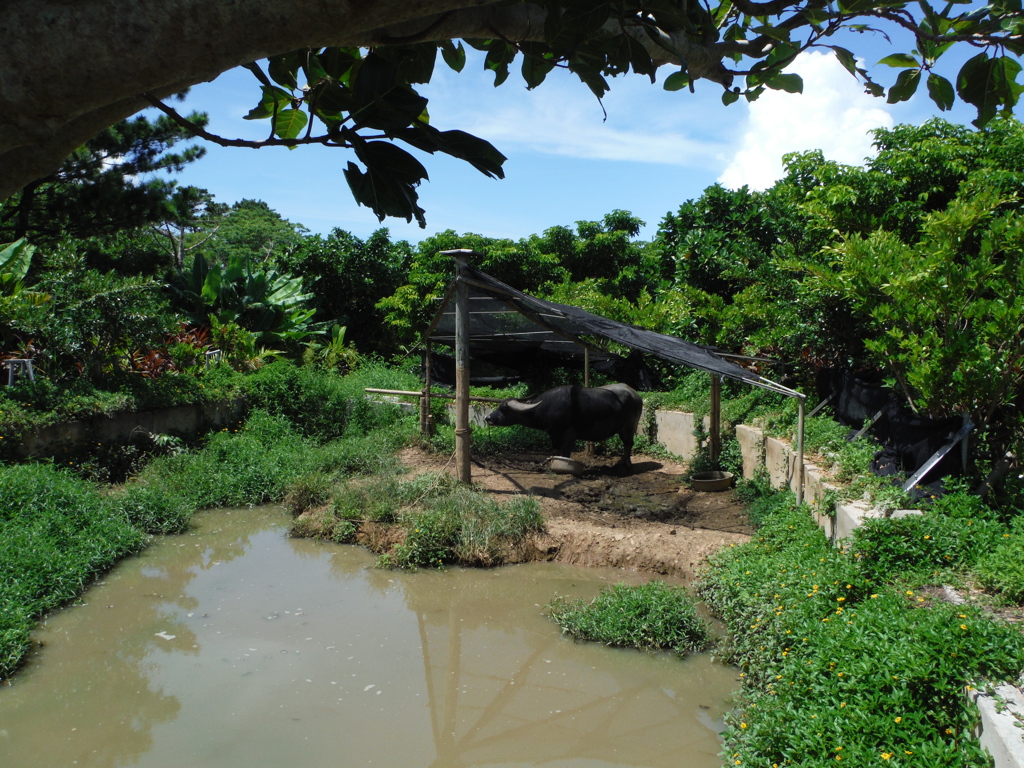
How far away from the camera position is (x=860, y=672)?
119 inches

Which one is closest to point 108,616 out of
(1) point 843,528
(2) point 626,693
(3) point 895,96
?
(2) point 626,693

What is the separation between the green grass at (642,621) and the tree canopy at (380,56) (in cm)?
341

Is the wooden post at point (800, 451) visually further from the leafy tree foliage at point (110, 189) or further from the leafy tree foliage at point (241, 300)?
the leafy tree foliage at point (241, 300)

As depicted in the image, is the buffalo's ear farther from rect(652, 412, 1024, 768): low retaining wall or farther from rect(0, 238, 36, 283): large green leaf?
rect(0, 238, 36, 283): large green leaf

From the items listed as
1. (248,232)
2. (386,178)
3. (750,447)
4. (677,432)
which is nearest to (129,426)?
(677,432)

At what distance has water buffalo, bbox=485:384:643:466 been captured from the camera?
8.81 meters

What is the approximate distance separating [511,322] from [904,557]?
238 inches

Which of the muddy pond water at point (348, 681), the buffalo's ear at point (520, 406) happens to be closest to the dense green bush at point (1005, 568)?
the muddy pond water at point (348, 681)

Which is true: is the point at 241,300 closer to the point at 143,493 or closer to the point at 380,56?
the point at 143,493

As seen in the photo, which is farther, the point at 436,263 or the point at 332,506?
the point at 436,263

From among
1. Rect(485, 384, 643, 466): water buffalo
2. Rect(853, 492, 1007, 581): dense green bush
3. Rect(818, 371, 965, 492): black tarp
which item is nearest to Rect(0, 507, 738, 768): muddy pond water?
Rect(853, 492, 1007, 581): dense green bush

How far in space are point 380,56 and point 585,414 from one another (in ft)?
23.4

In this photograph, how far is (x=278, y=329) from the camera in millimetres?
14133

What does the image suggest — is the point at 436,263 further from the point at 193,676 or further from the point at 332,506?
the point at 193,676
